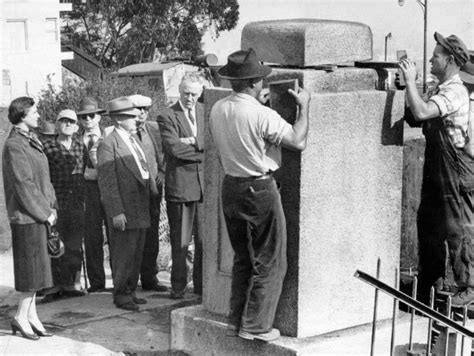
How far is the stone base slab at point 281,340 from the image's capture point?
5.89m

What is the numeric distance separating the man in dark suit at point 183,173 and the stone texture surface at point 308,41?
1.87m

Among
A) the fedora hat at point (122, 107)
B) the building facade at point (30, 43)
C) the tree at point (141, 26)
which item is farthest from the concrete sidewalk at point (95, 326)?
the tree at point (141, 26)

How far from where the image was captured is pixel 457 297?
654 cm

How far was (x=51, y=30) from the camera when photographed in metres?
58.6

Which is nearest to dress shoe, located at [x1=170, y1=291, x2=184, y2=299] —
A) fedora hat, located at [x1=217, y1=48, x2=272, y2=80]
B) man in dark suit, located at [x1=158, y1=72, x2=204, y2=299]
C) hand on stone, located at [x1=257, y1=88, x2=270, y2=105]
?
man in dark suit, located at [x1=158, y1=72, x2=204, y2=299]

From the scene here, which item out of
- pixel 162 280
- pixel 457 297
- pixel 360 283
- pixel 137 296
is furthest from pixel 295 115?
pixel 162 280

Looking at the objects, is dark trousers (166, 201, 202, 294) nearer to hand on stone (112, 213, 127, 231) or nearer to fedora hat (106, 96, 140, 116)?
hand on stone (112, 213, 127, 231)

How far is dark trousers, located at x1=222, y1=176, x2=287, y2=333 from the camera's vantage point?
18.8 feet

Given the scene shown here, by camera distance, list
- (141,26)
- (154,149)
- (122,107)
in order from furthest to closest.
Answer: (141,26) → (154,149) → (122,107)

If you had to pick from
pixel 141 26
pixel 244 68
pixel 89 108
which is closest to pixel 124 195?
pixel 89 108

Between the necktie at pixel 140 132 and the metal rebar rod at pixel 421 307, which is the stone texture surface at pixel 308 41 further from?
the necktie at pixel 140 132

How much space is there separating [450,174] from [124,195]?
2.72 meters

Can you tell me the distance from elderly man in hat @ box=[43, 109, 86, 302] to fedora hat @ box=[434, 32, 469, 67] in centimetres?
345

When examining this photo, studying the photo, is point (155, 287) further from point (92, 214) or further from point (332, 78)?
point (332, 78)
